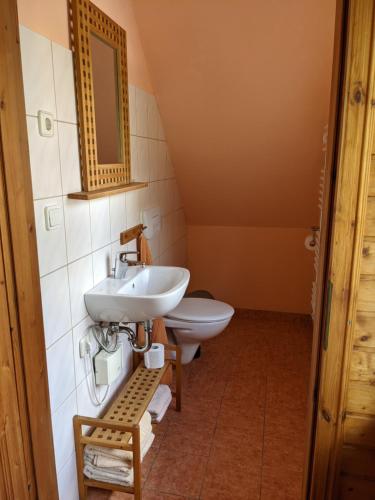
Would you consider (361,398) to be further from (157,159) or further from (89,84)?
(157,159)

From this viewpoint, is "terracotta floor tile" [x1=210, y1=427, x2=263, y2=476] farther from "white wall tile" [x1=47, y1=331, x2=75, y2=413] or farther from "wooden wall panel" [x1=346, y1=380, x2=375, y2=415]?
"wooden wall panel" [x1=346, y1=380, x2=375, y2=415]

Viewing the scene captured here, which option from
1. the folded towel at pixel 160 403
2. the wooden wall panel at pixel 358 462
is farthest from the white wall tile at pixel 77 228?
the wooden wall panel at pixel 358 462

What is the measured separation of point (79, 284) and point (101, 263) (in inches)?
9.2

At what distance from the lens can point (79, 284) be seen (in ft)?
5.52

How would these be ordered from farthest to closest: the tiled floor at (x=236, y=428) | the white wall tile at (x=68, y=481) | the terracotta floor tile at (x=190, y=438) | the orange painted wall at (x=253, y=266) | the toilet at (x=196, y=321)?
the orange painted wall at (x=253, y=266)
the toilet at (x=196, y=321)
the terracotta floor tile at (x=190, y=438)
the tiled floor at (x=236, y=428)
the white wall tile at (x=68, y=481)

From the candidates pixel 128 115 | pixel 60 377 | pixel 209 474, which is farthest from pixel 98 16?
pixel 209 474

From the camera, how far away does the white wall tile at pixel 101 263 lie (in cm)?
184

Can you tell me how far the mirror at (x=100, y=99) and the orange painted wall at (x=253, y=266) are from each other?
1683 millimetres

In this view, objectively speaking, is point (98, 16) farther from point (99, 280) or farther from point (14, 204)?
point (99, 280)

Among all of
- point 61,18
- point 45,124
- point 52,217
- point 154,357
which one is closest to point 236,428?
point 154,357

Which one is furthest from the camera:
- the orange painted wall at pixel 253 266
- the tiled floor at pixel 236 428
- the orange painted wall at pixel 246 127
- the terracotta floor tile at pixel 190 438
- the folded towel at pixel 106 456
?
Result: the orange painted wall at pixel 253 266

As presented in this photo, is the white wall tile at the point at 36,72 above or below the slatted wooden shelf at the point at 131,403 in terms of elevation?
above

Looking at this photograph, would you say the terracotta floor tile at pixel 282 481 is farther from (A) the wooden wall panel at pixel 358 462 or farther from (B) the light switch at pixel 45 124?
(B) the light switch at pixel 45 124

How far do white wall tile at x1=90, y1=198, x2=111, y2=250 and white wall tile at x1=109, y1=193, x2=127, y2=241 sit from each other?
5 centimetres
